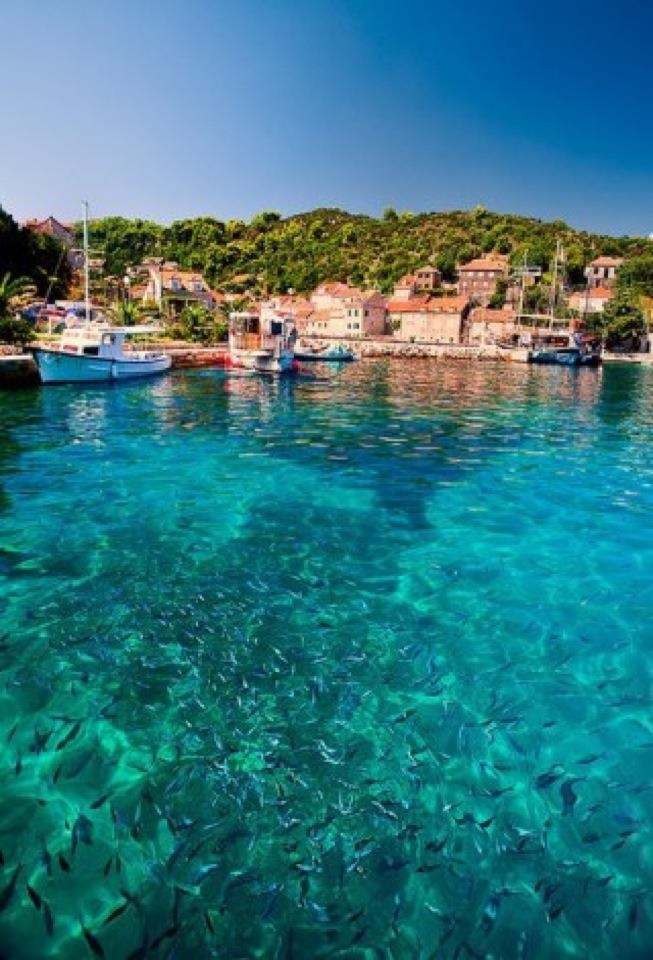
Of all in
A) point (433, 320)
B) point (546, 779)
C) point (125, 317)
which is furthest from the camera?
point (433, 320)

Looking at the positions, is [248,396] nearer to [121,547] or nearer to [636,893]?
[121,547]

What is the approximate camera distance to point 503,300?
136875 mm

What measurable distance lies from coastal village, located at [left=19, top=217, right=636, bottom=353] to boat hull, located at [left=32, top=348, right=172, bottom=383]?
44817 mm

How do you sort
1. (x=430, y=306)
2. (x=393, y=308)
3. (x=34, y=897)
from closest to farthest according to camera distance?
(x=34, y=897) < (x=430, y=306) < (x=393, y=308)

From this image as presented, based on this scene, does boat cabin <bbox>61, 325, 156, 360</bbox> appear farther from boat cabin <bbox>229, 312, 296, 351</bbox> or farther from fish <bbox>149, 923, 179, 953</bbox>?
fish <bbox>149, 923, 179, 953</bbox>

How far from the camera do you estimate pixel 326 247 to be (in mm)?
179125

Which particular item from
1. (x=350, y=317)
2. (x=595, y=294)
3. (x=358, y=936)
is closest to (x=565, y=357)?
(x=350, y=317)

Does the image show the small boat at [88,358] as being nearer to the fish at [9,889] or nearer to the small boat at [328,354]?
the small boat at [328,354]

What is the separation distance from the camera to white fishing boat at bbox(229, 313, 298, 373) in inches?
2101

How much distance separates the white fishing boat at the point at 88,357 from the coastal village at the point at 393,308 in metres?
45.9

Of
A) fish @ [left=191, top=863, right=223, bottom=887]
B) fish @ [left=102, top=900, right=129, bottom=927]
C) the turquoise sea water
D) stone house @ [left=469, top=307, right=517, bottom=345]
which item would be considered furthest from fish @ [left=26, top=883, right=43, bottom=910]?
stone house @ [left=469, top=307, right=517, bottom=345]

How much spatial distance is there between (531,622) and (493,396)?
3656 centimetres

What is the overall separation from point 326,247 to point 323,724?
186598mm

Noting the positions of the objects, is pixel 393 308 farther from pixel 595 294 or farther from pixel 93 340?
pixel 93 340
